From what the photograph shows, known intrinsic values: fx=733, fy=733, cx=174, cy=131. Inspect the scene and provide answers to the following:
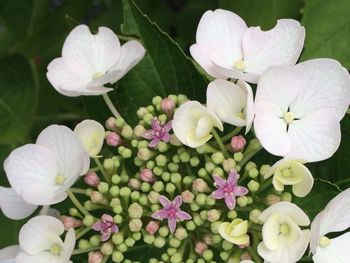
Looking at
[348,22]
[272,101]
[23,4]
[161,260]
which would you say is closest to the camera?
[272,101]

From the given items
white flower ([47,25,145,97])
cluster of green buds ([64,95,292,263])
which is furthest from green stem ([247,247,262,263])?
white flower ([47,25,145,97])

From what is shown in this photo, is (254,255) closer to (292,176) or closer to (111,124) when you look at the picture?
(292,176)

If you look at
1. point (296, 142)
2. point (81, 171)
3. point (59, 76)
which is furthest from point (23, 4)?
point (296, 142)

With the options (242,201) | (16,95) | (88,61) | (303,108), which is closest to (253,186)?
(242,201)

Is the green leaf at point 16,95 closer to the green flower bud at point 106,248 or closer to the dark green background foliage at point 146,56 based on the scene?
the dark green background foliage at point 146,56

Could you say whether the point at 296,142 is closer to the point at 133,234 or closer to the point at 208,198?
the point at 208,198

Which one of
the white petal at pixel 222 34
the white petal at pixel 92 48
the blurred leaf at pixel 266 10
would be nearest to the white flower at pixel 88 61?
the white petal at pixel 92 48

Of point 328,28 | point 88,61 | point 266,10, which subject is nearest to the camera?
point 88,61
